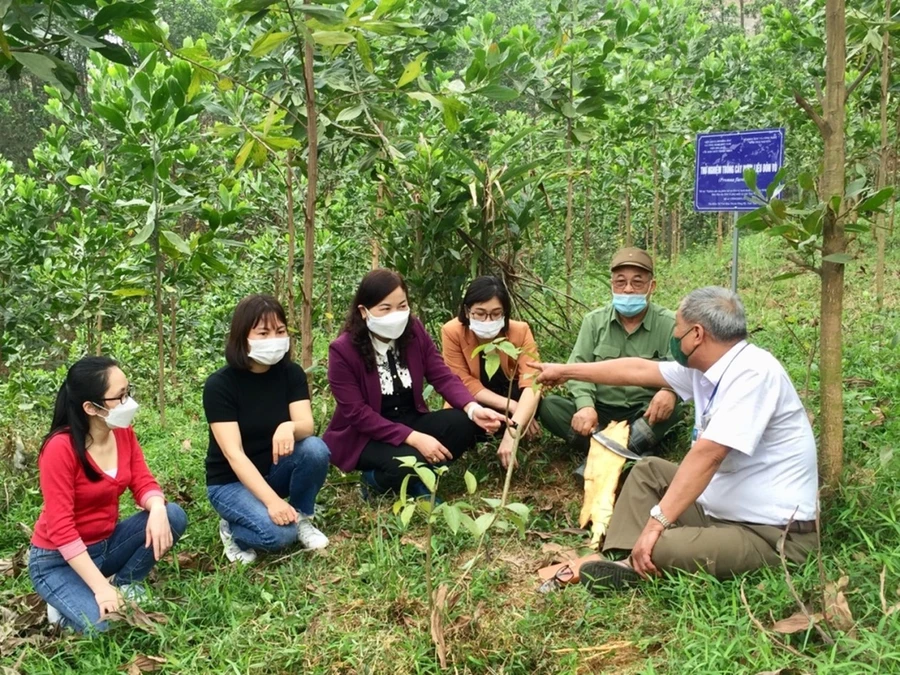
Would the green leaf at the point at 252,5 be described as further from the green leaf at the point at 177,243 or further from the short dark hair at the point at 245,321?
the green leaf at the point at 177,243

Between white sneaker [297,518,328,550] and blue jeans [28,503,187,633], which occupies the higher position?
blue jeans [28,503,187,633]

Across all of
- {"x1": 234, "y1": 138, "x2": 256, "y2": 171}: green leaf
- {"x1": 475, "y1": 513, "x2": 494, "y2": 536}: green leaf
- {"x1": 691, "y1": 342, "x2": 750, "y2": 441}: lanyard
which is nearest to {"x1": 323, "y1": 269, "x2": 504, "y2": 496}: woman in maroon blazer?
{"x1": 234, "y1": 138, "x2": 256, "y2": 171}: green leaf

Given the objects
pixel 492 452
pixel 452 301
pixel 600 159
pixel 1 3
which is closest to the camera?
pixel 1 3

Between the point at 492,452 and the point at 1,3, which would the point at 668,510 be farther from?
the point at 1,3

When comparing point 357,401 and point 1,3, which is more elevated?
point 1,3

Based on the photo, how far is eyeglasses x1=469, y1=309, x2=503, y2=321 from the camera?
3.59 m

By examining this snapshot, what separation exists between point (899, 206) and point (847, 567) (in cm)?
1069

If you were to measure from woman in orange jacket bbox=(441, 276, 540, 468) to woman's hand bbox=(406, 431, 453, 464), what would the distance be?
34 cm

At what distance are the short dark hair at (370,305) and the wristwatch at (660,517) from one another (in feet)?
4.82

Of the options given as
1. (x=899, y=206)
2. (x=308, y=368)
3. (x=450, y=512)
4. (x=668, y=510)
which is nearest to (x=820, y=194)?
(x=668, y=510)

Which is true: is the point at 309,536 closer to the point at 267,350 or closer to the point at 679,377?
the point at 267,350

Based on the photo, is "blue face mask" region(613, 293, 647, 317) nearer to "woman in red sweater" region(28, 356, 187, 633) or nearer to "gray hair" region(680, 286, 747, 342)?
"gray hair" region(680, 286, 747, 342)

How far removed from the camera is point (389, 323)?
10.9 ft

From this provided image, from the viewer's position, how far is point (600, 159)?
1261 centimetres
